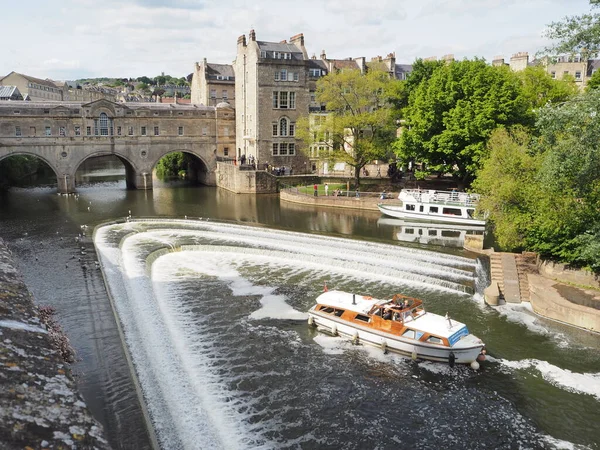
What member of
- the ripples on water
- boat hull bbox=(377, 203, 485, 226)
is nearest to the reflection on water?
boat hull bbox=(377, 203, 485, 226)

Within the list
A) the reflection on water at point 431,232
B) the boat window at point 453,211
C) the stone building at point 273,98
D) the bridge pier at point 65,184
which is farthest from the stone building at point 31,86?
the boat window at point 453,211

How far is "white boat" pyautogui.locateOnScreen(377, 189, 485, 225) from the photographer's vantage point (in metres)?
44.9

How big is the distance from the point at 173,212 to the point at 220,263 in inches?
769

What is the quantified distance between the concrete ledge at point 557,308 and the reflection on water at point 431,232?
1135 centimetres

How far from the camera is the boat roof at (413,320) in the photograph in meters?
21.0

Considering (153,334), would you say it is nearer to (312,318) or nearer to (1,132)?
(312,318)

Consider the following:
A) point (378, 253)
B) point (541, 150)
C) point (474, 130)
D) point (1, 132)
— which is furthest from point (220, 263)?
point (1, 132)

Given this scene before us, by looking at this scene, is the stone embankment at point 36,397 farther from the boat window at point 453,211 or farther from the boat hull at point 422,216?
the boat window at point 453,211

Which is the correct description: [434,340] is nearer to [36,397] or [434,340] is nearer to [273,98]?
[36,397]

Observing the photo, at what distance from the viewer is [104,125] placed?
6412 centimetres

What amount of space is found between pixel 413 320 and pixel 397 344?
1290 millimetres

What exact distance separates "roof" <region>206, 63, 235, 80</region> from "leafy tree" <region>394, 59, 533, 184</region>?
39212 millimetres

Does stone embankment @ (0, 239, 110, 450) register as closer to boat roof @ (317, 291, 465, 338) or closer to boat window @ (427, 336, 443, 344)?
boat roof @ (317, 291, 465, 338)

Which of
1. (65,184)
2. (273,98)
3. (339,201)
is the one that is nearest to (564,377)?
(339,201)
